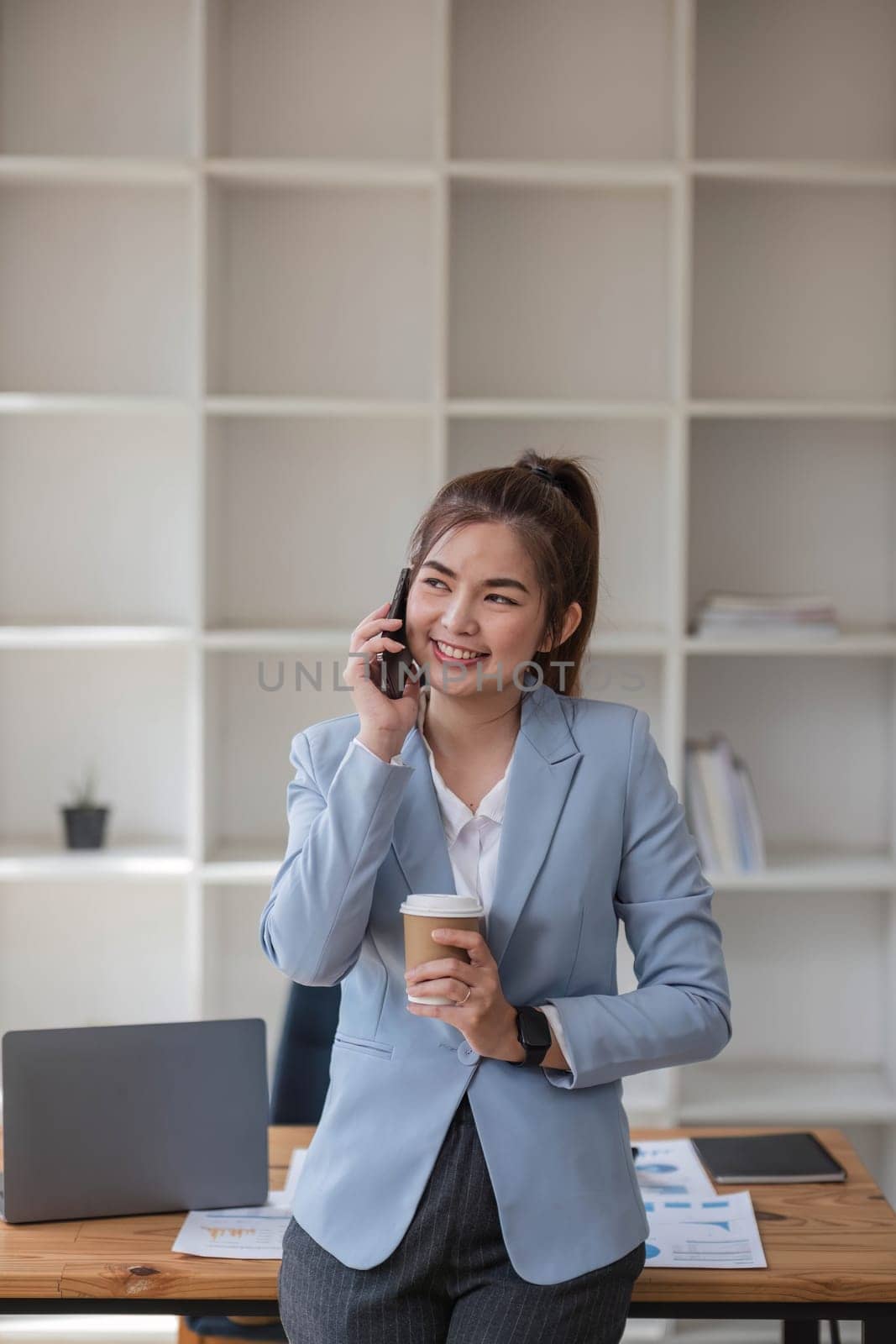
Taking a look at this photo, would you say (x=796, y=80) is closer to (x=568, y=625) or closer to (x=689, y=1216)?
(x=568, y=625)

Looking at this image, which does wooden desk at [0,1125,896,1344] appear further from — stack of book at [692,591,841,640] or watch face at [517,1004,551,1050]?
stack of book at [692,591,841,640]

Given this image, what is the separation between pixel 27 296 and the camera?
306 cm

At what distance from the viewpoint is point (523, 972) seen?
1.41 meters

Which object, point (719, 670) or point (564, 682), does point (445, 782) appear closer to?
point (564, 682)

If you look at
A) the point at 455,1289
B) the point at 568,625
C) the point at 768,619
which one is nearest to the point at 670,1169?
the point at 455,1289

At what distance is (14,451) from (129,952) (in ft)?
4.01

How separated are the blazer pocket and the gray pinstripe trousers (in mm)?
100

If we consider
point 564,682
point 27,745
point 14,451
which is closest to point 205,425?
point 14,451

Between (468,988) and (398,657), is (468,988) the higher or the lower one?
the lower one

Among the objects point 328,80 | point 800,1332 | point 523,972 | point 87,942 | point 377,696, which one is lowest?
point 800,1332

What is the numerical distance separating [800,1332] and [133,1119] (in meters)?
1.10

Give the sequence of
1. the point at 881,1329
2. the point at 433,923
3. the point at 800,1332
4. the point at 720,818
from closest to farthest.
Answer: the point at 433,923 → the point at 881,1329 → the point at 800,1332 → the point at 720,818

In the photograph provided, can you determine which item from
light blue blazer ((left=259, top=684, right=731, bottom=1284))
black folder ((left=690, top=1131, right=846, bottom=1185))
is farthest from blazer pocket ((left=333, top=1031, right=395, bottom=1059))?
black folder ((left=690, top=1131, right=846, bottom=1185))

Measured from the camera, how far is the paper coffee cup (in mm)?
1273
